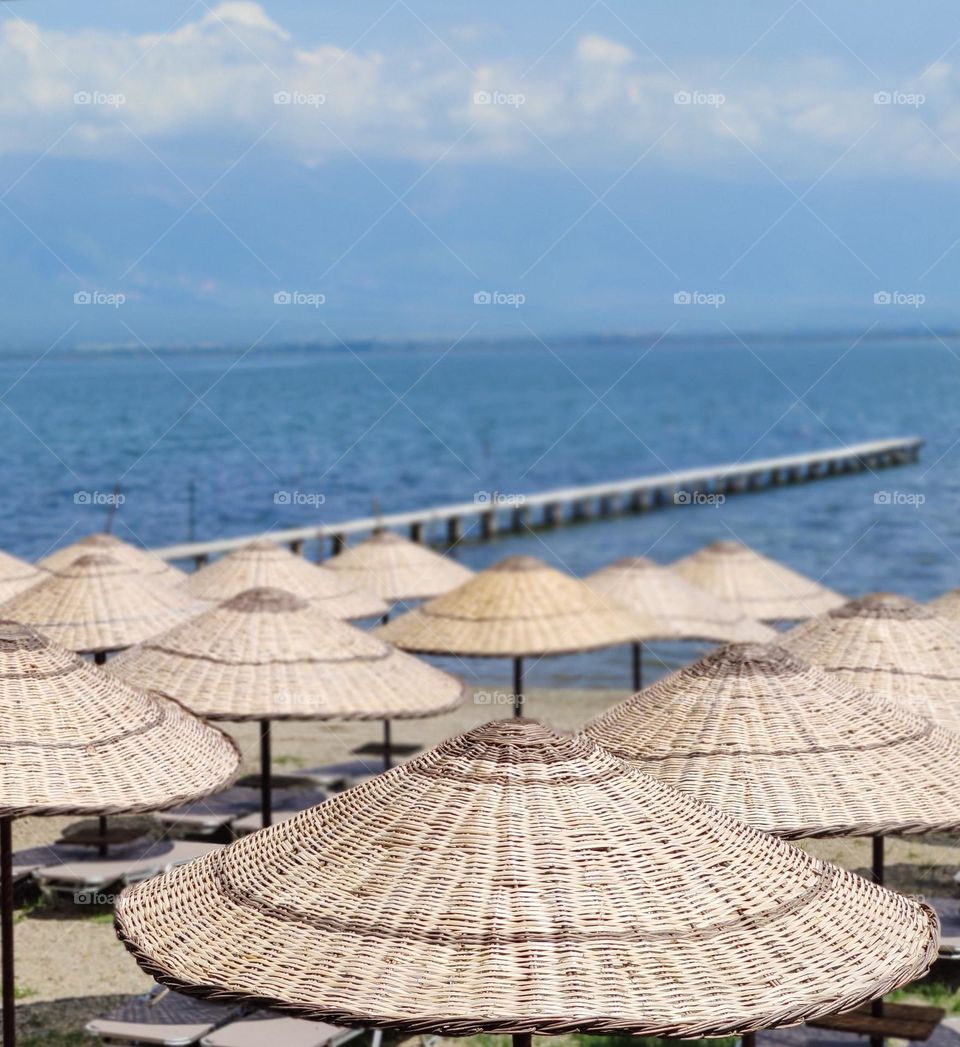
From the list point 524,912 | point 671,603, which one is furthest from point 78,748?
point 671,603

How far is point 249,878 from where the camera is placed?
4.25 metres

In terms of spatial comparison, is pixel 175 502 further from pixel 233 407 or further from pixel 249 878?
pixel 233 407

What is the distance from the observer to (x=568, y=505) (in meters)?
51.8

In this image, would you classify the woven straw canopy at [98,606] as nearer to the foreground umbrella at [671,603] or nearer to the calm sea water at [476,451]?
the calm sea water at [476,451]

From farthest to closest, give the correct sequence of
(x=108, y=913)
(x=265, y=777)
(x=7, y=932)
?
(x=265, y=777)
(x=108, y=913)
(x=7, y=932)

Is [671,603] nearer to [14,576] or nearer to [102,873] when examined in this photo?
[14,576]

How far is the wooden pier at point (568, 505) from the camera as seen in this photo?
27.8m

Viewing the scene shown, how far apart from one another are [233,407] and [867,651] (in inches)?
3404

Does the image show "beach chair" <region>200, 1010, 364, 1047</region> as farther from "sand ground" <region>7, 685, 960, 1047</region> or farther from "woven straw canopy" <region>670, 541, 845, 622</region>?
"woven straw canopy" <region>670, 541, 845, 622</region>

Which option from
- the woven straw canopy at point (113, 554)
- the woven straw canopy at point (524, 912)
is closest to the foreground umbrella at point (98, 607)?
the woven straw canopy at point (113, 554)

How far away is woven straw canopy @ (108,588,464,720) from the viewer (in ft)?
30.2

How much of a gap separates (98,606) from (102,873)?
278 centimetres

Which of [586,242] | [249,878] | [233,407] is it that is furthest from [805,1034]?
[586,242]

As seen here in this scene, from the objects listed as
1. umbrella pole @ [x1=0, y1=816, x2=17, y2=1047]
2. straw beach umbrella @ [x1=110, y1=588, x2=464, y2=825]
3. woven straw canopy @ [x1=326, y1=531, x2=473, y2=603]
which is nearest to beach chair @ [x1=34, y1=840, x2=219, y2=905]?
straw beach umbrella @ [x1=110, y1=588, x2=464, y2=825]
